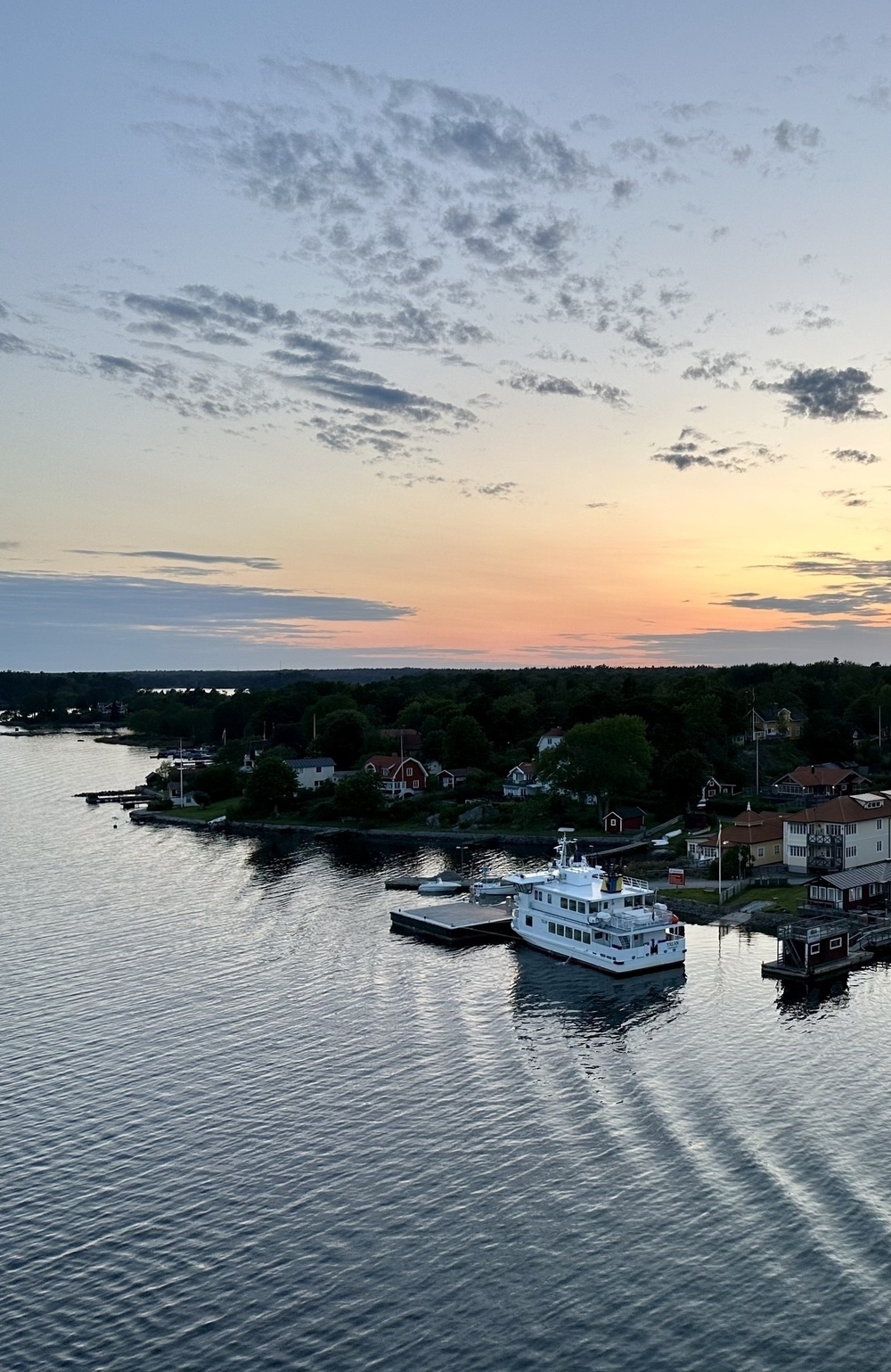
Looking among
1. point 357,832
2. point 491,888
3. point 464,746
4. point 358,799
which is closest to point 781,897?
point 491,888

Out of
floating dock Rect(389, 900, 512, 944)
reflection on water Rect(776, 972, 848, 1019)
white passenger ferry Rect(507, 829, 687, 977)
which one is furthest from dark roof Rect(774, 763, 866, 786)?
reflection on water Rect(776, 972, 848, 1019)

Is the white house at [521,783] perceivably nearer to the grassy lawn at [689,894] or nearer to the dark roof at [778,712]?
the grassy lawn at [689,894]

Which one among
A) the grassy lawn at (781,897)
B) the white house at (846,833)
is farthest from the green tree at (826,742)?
the grassy lawn at (781,897)

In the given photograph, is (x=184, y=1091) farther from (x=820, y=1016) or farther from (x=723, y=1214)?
(x=820, y=1016)

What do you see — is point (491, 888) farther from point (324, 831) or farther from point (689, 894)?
point (324, 831)

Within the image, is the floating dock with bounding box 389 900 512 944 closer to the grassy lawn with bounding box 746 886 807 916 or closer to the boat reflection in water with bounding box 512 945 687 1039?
the boat reflection in water with bounding box 512 945 687 1039
